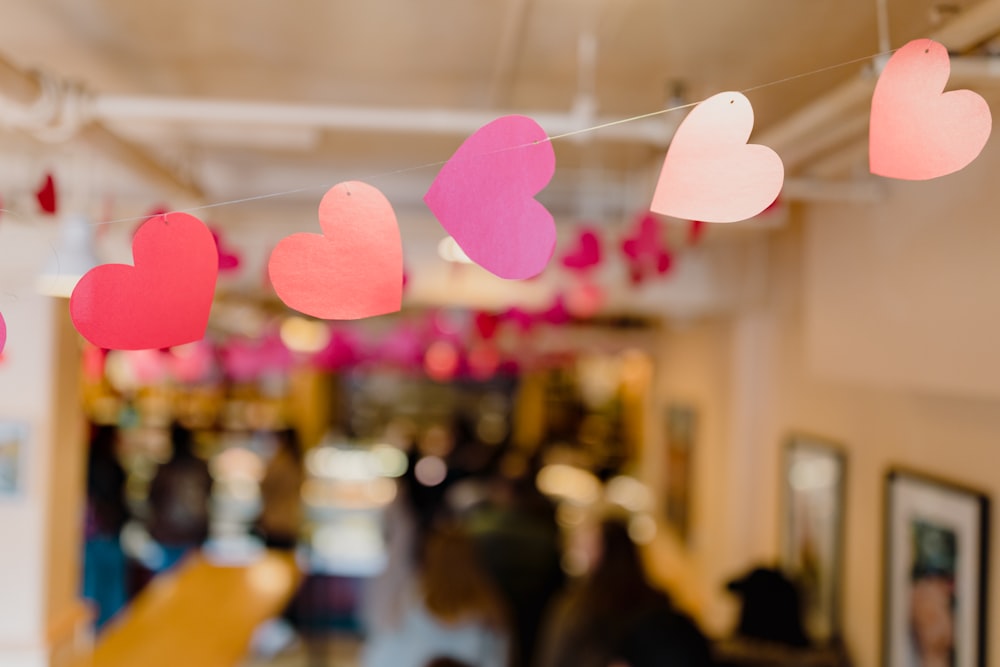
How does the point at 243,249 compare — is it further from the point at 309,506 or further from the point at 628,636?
the point at 309,506

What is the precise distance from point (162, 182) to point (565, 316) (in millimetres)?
2014

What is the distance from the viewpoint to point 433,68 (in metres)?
3.42

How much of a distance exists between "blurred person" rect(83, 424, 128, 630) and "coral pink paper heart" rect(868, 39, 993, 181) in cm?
740

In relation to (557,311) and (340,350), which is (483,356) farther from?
(557,311)

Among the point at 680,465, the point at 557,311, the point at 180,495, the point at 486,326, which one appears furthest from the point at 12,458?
the point at 680,465

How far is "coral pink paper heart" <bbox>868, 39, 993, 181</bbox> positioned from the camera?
1251 millimetres

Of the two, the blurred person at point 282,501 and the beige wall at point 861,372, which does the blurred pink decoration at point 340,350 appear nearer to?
the blurred person at point 282,501

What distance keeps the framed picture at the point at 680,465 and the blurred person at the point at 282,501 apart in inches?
124

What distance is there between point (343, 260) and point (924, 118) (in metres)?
0.82

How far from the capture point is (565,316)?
4.69 m

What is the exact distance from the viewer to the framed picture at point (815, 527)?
157 inches

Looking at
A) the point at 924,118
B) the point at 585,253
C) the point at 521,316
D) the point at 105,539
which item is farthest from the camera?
the point at 105,539

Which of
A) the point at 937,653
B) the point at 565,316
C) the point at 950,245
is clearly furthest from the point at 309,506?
the point at 950,245

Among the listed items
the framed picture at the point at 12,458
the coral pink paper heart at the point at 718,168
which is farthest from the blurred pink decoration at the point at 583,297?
the coral pink paper heart at the point at 718,168
